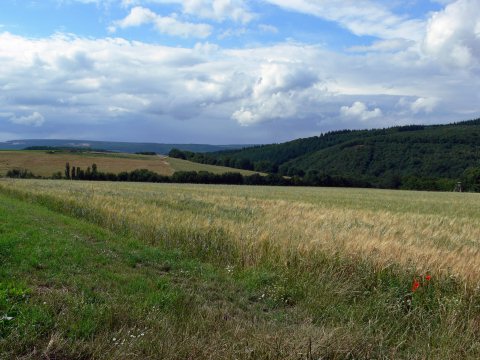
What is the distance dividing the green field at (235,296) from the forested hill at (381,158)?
9143cm

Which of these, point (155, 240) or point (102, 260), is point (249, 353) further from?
point (155, 240)

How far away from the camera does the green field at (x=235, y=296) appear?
464 cm

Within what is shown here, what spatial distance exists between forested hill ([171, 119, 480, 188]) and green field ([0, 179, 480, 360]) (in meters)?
91.4

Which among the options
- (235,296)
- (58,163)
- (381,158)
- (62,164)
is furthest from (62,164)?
(381,158)

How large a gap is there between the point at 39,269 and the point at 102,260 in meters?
1.23

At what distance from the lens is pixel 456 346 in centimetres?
513

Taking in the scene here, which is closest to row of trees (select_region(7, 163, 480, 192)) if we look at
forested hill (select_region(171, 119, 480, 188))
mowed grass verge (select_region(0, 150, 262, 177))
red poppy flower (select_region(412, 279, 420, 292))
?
mowed grass verge (select_region(0, 150, 262, 177))

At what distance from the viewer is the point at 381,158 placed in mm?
146250

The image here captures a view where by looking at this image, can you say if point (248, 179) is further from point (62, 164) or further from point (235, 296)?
point (235, 296)

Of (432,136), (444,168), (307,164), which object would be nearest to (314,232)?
(444,168)

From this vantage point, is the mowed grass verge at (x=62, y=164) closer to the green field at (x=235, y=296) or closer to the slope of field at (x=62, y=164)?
the slope of field at (x=62, y=164)

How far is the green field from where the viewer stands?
15.2 feet

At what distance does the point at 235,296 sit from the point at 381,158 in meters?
148

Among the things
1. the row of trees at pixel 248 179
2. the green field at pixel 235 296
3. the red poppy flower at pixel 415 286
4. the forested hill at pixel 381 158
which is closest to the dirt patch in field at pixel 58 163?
the row of trees at pixel 248 179
